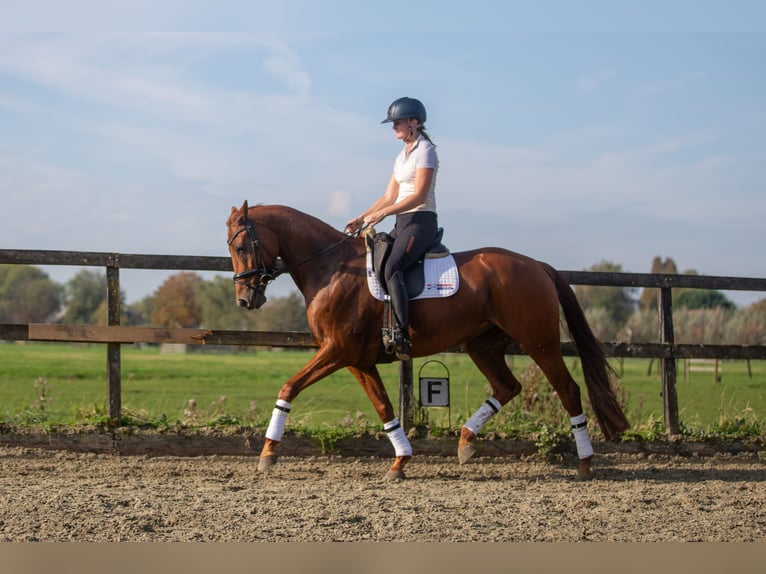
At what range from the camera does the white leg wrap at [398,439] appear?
721 cm

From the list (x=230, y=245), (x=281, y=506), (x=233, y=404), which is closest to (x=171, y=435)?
(x=230, y=245)

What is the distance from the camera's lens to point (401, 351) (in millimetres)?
7039

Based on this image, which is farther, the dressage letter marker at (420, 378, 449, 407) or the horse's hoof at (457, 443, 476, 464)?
the dressage letter marker at (420, 378, 449, 407)

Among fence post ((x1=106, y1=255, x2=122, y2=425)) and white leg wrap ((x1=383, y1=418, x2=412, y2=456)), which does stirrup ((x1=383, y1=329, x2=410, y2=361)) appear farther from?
fence post ((x1=106, y1=255, x2=122, y2=425))

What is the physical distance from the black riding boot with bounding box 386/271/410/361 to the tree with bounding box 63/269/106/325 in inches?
3242

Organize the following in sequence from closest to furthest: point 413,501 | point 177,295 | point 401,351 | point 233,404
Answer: point 413,501, point 401,351, point 233,404, point 177,295

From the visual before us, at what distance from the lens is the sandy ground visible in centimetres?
479

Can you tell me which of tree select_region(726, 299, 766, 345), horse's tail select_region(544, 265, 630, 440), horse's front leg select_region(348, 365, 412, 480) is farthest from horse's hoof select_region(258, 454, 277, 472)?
tree select_region(726, 299, 766, 345)

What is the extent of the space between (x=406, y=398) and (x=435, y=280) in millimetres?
1551

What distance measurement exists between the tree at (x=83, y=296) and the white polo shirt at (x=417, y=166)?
270ft

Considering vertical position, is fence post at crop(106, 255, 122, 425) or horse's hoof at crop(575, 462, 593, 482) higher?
fence post at crop(106, 255, 122, 425)

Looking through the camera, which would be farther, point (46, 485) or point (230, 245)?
point (230, 245)

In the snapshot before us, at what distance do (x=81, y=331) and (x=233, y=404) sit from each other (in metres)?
6.48

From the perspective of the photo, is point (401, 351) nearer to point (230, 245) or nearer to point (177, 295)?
point (230, 245)
